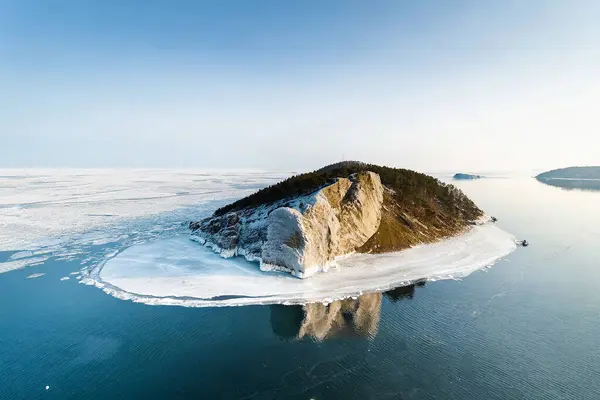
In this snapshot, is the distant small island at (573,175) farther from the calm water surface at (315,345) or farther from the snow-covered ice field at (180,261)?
the calm water surface at (315,345)

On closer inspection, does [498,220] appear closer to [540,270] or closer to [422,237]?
[422,237]

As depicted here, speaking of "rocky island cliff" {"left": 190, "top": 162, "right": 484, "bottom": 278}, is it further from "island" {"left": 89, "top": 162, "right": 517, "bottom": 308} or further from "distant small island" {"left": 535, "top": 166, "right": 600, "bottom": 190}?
"distant small island" {"left": 535, "top": 166, "right": 600, "bottom": 190}

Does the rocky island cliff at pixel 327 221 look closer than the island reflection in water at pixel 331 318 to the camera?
No

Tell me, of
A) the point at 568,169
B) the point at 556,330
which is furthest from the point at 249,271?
the point at 568,169

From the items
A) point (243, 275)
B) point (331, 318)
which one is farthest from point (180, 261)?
point (331, 318)

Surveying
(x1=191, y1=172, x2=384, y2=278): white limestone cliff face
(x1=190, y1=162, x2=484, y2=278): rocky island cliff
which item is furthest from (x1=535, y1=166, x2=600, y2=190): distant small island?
(x1=191, y1=172, x2=384, y2=278): white limestone cliff face

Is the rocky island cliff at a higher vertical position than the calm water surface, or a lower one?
higher

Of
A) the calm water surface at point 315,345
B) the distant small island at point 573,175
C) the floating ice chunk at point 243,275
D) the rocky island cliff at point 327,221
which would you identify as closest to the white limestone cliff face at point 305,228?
the rocky island cliff at point 327,221
